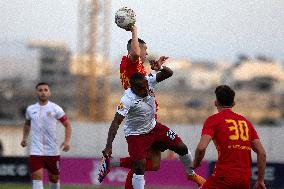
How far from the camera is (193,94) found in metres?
150

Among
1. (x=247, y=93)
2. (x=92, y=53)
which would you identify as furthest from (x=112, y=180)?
(x=247, y=93)

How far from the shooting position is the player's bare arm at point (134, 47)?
45.3ft

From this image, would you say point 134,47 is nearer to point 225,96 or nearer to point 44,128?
point 225,96

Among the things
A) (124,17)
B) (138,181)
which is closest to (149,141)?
(138,181)

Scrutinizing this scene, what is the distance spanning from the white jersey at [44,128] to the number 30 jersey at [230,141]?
706 centimetres

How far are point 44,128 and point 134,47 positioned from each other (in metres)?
4.34

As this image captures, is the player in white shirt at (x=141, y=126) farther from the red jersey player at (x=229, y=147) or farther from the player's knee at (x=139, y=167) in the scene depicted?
the red jersey player at (x=229, y=147)

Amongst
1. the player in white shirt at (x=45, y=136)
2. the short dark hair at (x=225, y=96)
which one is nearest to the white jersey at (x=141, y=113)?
the short dark hair at (x=225, y=96)

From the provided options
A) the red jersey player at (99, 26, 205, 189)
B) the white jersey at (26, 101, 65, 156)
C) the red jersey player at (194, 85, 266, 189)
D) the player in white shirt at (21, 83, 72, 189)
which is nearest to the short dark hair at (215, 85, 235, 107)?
the red jersey player at (194, 85, 266, 189)

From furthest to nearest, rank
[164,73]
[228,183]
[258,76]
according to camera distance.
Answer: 1. [258,76]
2. [164,73]
3. [228,183]

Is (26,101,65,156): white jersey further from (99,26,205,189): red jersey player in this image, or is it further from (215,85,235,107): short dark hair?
(215,85,235,107): short dark hair

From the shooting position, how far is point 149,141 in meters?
14.2

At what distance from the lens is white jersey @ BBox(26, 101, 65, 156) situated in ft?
57.5

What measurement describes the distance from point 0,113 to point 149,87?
10921 centimetres
